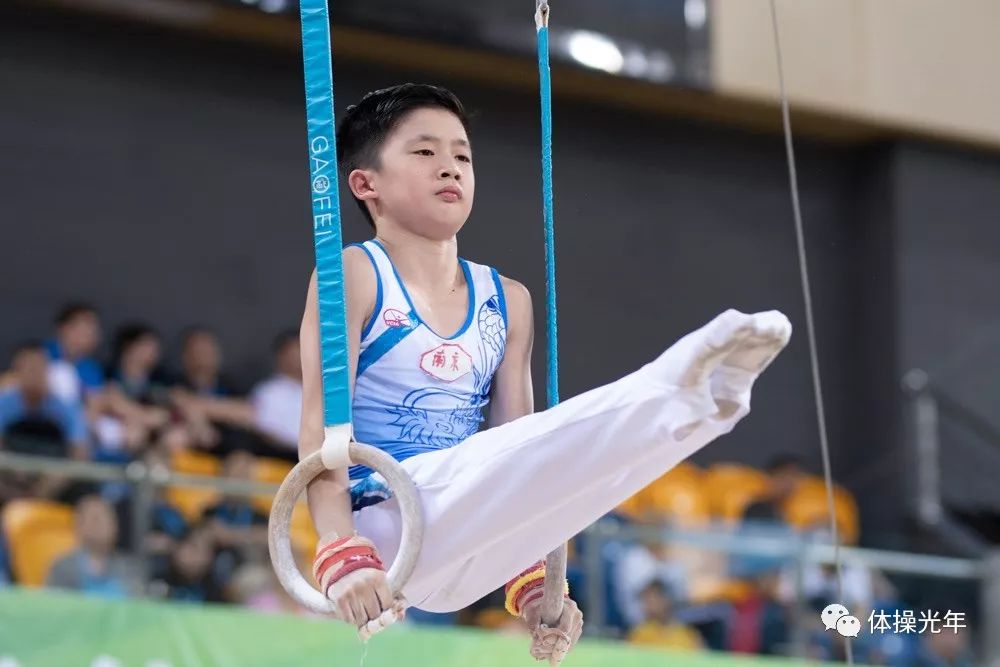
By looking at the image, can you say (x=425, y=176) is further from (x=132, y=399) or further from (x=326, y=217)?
(x=132, y=399)

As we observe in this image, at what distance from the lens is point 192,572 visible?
4859mm

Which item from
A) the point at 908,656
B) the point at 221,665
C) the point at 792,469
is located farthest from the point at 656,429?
the point at 792,469

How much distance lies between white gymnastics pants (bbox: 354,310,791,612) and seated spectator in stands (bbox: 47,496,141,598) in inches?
82.8

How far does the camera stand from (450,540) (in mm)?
2615

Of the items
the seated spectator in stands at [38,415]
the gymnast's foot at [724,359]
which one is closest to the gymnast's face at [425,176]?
the gymnast's foot at [724,359]

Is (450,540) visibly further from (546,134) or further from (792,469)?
(792,469)

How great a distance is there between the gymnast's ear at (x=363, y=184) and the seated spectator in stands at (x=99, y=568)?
206 centimetres

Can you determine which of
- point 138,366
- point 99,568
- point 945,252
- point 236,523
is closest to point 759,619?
point 236,523

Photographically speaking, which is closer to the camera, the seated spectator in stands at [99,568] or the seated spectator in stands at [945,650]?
the seated spectator in stands at [99,568]

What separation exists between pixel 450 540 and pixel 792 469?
212 inches

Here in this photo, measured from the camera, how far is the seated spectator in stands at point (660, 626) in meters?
5.39

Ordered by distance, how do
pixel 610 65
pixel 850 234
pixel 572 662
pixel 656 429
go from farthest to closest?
pixel 850 234
pixel 610 65
pixel 572 662
pixel 656 429
